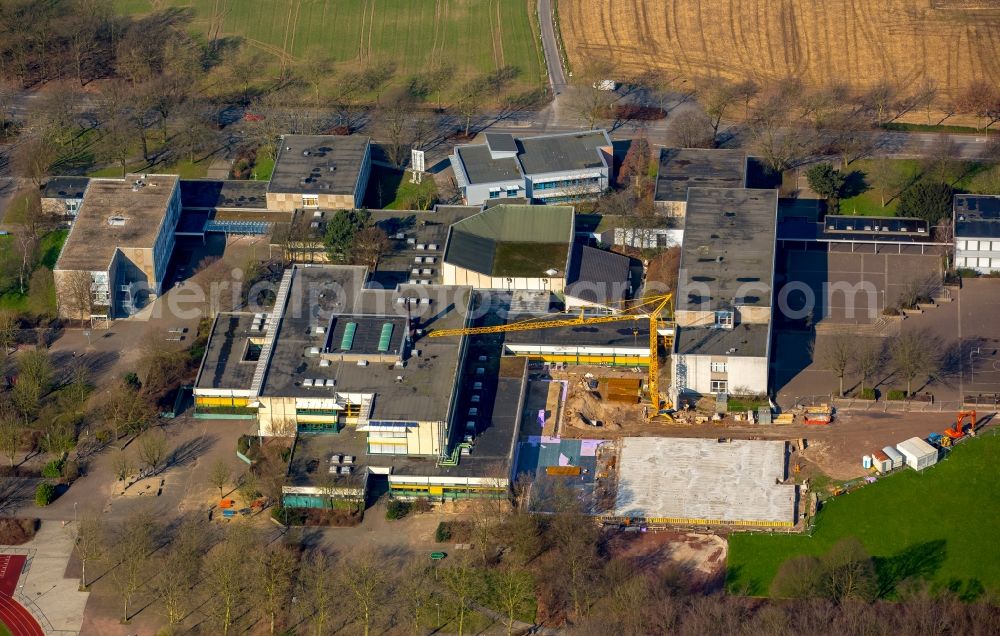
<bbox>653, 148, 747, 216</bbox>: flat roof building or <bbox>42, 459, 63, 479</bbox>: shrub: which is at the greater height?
<bbox>653, 148, 747, 216</bbox>: flat roof building

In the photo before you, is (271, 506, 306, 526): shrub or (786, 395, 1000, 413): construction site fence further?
(786, 395, 1000, 413): construction site fence

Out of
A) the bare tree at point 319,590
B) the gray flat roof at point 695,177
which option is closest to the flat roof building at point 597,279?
the gray flat roof at point 695,177

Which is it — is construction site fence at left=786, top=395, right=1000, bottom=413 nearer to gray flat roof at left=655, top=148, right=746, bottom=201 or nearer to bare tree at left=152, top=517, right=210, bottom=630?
gray flat roof at left=655, top=148, right=746, bottom=201

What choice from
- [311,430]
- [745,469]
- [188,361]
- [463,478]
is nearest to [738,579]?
[745,469]

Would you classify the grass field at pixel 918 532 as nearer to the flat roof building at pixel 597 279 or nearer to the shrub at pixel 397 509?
the shrub at pixel 397 509

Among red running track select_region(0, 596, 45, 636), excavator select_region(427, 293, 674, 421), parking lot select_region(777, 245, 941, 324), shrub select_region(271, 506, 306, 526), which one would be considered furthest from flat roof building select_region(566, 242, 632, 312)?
red running track select_region(0, 596, 45, 636)

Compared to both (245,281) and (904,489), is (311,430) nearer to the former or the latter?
(245,281)
